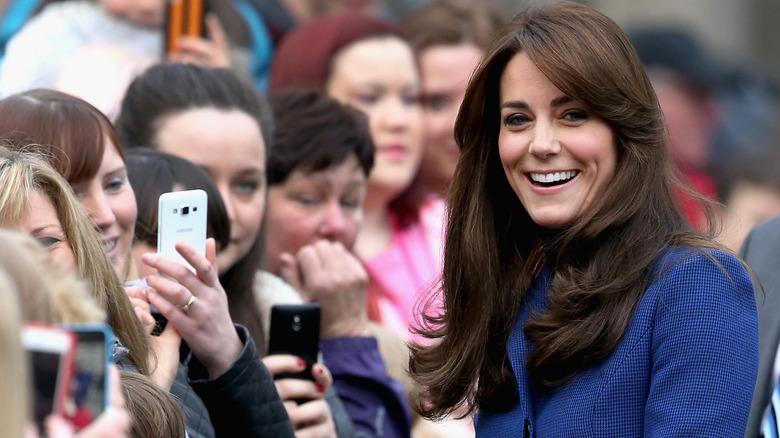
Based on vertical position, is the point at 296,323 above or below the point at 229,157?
below

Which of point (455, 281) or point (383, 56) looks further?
point (383, 56)

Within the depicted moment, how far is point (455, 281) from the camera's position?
9.99 feet

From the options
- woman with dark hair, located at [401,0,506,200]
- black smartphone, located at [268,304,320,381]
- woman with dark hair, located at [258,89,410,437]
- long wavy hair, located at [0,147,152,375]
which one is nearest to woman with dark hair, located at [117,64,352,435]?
black smartphone, located at [268,304,320,381]

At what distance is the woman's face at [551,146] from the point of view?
8.91ft

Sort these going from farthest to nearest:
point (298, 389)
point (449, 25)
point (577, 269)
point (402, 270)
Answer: point (449, 25) < point (402, 270) < point (298, 389) < point (577, 269)

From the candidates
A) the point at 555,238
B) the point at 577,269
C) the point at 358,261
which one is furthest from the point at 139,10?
the point at 577,269

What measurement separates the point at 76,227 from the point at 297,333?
3.41 ft

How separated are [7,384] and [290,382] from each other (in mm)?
1983

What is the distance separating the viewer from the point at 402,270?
5.05 meters

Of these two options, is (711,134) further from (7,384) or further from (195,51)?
(7,384)

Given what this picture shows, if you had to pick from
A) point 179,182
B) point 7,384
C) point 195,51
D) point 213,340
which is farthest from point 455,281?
point 195,51

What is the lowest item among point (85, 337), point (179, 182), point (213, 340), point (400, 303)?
point (400, 303)

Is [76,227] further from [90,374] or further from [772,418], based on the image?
[772,418]

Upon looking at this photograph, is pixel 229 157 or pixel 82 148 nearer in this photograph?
pixel 82 148
